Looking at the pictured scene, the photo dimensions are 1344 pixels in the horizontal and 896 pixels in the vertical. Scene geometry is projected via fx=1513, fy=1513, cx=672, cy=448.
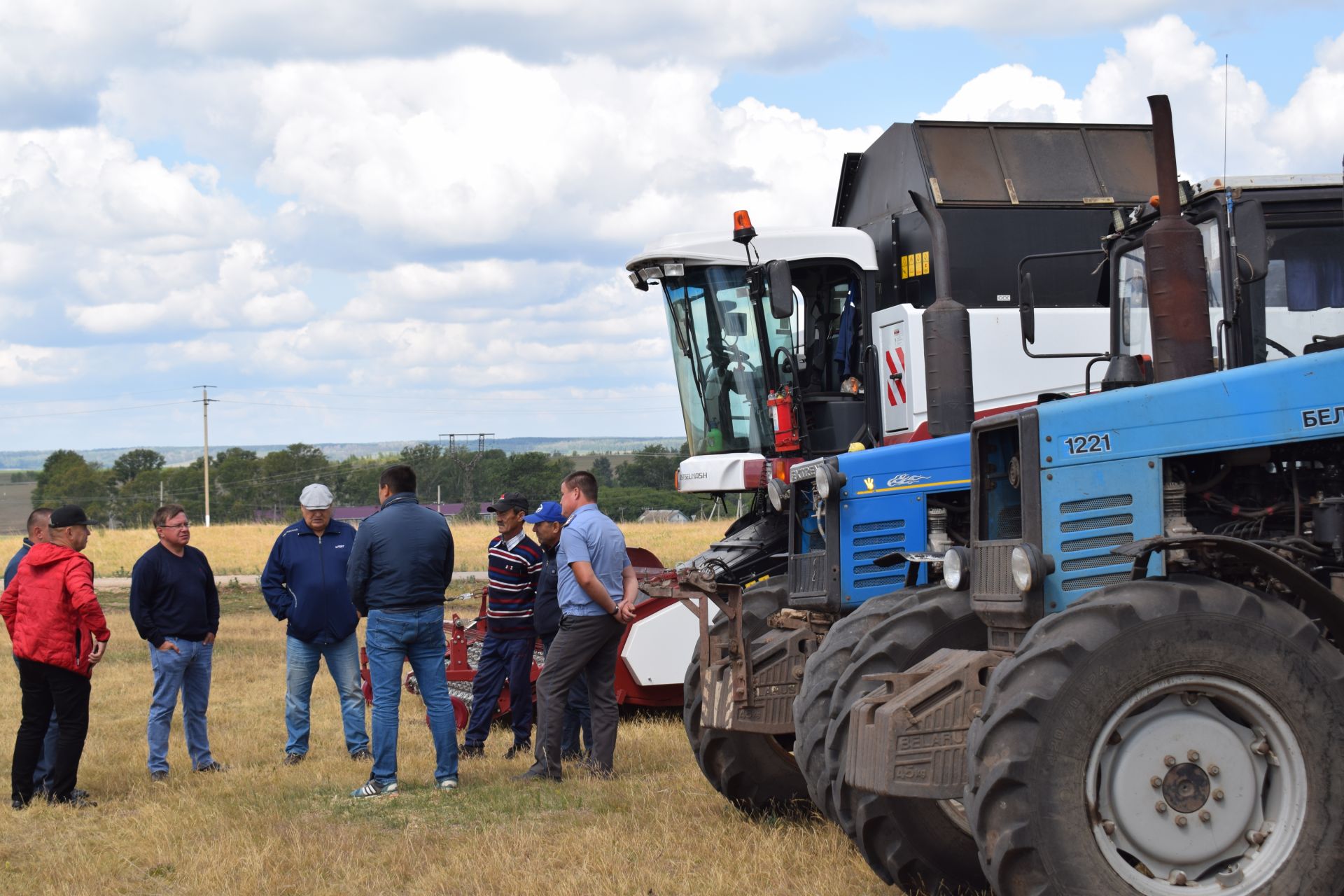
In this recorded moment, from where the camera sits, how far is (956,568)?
5871 mm

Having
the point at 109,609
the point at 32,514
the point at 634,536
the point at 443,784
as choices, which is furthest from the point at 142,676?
the point at 634,536

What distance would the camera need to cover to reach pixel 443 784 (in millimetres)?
8883

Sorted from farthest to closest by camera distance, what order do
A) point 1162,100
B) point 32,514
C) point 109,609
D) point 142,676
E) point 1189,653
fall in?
point 109,609 → point 142,676 → point 32,514 → point 1162,100 → point 1189,653

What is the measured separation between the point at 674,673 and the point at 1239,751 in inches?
255

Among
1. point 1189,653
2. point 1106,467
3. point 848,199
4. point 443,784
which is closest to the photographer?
point 1189,653

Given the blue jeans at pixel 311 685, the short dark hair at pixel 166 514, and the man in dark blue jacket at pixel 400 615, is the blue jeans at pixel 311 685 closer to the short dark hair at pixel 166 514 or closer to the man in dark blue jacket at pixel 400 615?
the short dark hair at pixel 166 514

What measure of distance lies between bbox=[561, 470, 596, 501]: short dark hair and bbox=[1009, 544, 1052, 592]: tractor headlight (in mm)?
4271

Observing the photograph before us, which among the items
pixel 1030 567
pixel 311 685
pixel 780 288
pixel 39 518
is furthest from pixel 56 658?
pixel 1030 567

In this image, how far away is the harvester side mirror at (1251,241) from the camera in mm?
5787

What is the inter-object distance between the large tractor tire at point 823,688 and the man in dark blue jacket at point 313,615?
14.4ft

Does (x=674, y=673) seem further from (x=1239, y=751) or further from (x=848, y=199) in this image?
(x=1239, y=751)

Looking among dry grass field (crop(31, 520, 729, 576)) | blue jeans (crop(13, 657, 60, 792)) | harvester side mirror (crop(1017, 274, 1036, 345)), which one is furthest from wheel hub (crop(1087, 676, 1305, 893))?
dry grass field (crop(31, 520, 729, 576))

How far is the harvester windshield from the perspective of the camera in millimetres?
11719

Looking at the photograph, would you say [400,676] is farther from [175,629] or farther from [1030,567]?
[1030,567]
